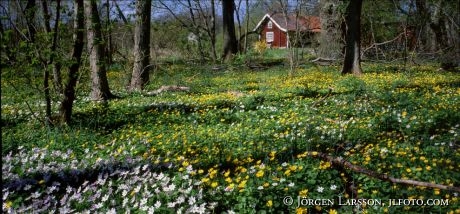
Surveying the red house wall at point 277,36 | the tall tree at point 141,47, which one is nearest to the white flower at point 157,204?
the tall tree at point 141,47

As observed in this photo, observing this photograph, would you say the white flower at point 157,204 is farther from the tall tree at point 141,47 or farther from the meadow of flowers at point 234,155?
the tall tree at point 141,47

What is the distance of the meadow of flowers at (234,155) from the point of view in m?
3.89

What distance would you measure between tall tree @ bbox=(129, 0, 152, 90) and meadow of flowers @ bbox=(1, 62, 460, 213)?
4553 mm

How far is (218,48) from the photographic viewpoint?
1519 inches

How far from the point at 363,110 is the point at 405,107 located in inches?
30.8

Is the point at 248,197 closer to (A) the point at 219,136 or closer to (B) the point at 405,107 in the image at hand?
(A) the point at 219,136

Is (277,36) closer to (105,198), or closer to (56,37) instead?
(56,37)

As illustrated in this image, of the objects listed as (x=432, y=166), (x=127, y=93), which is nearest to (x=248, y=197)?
(x=432, y=166)

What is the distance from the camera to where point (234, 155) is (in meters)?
5.27

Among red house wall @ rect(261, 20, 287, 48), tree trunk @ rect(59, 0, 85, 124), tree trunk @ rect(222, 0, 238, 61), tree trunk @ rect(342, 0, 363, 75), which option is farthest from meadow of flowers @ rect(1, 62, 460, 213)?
red house wall @ rect(261, 20, 287, 48)

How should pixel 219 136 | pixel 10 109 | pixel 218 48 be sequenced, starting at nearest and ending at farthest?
pixel 219 136
pixel 10 109
pixel 218 48

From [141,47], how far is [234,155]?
9.33m

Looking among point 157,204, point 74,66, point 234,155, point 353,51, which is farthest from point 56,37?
point 353,51

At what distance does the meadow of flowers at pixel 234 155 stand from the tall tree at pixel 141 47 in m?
4.55
